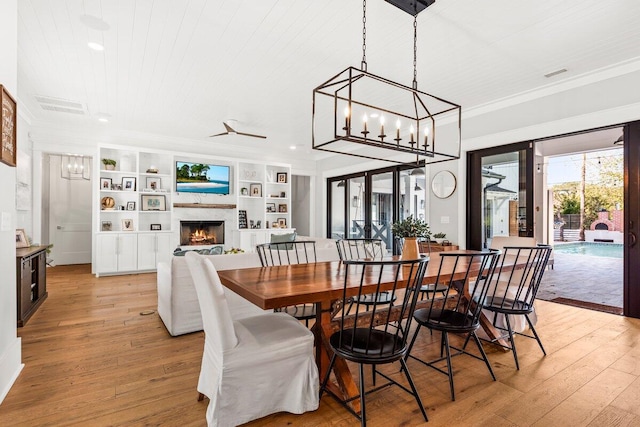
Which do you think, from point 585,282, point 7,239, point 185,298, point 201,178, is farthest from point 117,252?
point 585,282

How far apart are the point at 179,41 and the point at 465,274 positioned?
3290 mm

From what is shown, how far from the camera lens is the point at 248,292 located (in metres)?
1.81

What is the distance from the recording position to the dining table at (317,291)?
174cm

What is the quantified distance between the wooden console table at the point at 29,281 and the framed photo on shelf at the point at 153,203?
2.57m

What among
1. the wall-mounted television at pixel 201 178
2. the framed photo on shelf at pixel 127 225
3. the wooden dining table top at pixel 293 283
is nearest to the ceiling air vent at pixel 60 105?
the wall-mounted television at pixel 201 178

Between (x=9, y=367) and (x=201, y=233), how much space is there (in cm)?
524

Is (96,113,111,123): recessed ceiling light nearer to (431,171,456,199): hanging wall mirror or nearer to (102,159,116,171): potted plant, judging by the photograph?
(102,159,116,171): potted plant

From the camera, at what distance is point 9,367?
2.24 metres

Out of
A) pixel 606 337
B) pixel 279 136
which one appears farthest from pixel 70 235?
pixel 606 337

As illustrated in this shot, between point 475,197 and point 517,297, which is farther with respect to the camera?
point 475,197

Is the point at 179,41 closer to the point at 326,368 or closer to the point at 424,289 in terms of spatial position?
the point at 326,368

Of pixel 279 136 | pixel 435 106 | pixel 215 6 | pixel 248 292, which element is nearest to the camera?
pixel 248 292

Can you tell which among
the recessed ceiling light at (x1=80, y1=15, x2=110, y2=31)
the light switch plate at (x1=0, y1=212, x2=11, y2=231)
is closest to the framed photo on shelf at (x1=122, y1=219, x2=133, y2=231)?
the recessed ceiling light at (x1=80, y1=15, x2=110, y2=31)

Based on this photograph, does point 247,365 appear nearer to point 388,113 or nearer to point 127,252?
point 388,113
